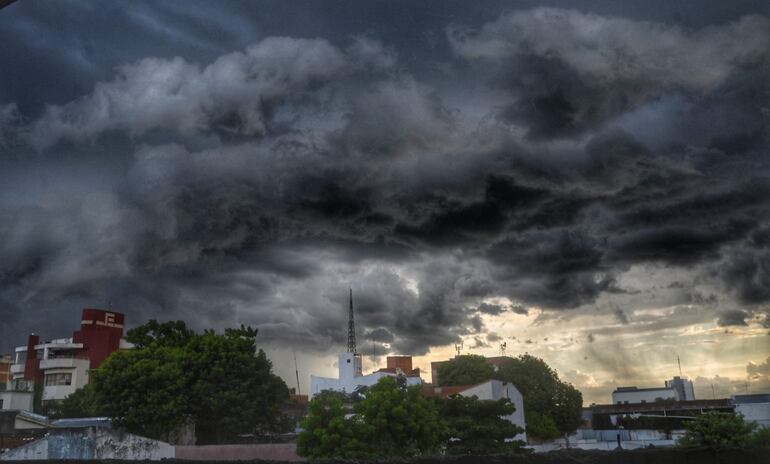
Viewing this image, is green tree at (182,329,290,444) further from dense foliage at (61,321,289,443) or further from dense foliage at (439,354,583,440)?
dense foliage at (439,354,583,440)

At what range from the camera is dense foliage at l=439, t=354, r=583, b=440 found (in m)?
57.9

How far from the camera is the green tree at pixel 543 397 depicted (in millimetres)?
57438

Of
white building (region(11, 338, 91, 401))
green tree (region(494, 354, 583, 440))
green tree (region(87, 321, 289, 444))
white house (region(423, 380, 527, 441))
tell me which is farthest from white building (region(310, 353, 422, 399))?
green tree (region(87, 321, 289, 444))

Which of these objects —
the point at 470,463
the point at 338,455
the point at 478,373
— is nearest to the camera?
the point at 470,463

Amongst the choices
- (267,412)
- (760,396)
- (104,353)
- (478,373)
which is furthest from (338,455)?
(104,353)

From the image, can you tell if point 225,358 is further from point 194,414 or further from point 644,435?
point 644,435

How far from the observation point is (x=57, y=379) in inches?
2564

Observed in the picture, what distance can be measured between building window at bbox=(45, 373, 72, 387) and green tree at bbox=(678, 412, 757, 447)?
57972 millimetres

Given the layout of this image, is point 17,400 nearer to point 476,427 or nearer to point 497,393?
point 497,393

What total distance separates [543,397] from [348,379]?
21382 mm

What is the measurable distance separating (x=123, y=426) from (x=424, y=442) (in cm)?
1826

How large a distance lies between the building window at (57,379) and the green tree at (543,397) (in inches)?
1707

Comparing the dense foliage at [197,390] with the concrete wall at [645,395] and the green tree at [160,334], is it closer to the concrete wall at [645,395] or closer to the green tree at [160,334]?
the green tree at [160,334]

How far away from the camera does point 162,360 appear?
37469mm
